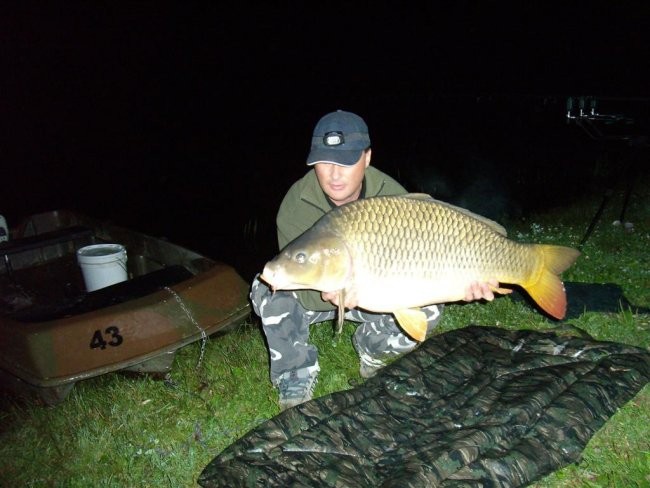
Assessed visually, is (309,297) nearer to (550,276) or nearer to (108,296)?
(550,276)

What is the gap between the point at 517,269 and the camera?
2.02 m

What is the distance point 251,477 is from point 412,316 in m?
0.77

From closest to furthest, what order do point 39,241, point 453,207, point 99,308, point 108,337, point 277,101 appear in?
point 453,207 → point 108,337 → point 99,308 → point 39,241 → point 277,101

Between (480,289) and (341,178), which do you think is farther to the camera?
(341,178)

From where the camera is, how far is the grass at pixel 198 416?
197 centimetres

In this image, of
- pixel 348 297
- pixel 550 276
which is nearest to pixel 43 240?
pixel 348 297

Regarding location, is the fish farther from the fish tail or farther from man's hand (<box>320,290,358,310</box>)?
the fish tail

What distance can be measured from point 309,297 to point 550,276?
914 millimetres

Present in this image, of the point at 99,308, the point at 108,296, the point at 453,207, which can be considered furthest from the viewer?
the point at 108,296

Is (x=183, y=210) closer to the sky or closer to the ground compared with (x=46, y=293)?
closer to the ground

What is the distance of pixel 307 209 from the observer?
7.68ft

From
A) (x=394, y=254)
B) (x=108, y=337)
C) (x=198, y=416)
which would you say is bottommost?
(x=198, y=416)

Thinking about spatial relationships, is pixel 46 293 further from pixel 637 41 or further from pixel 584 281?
pixel 637 41

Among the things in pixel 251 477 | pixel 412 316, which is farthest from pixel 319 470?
pixel 412 316
